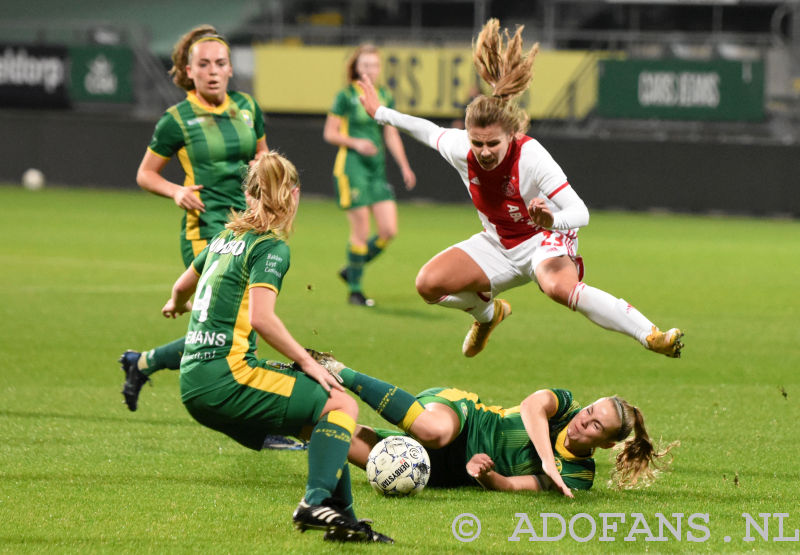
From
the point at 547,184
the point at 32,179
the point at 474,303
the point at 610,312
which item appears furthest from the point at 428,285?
the point at 32,179

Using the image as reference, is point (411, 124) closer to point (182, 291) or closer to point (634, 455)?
point (182, 291)

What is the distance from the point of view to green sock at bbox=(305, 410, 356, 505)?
15.1 ft

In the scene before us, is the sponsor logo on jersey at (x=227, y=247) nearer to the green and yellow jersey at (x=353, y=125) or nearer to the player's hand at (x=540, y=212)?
the player's hand at (x=540, y=212)

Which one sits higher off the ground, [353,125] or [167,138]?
[167,138]

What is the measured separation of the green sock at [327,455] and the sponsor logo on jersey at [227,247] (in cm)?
78

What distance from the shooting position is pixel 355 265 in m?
11.8

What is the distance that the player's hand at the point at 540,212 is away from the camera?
5793 millimetres

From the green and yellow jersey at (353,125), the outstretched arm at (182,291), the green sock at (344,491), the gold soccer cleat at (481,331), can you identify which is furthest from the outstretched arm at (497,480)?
the green and yellow jersey at (353,125)

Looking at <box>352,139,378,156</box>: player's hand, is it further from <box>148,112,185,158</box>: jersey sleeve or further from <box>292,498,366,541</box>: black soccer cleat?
<box>292,498,366,541</box>: black soccer cleat

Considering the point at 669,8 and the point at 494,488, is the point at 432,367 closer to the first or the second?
the point at 494,488

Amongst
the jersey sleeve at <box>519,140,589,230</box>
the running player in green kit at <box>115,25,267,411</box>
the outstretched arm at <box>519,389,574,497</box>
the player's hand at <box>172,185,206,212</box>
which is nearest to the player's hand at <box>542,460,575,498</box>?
the outstretched arm at <box>519,389,574,497</box>

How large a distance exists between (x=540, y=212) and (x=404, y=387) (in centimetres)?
237

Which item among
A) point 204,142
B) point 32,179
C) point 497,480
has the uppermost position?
point 204,142

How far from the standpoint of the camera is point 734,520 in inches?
198
